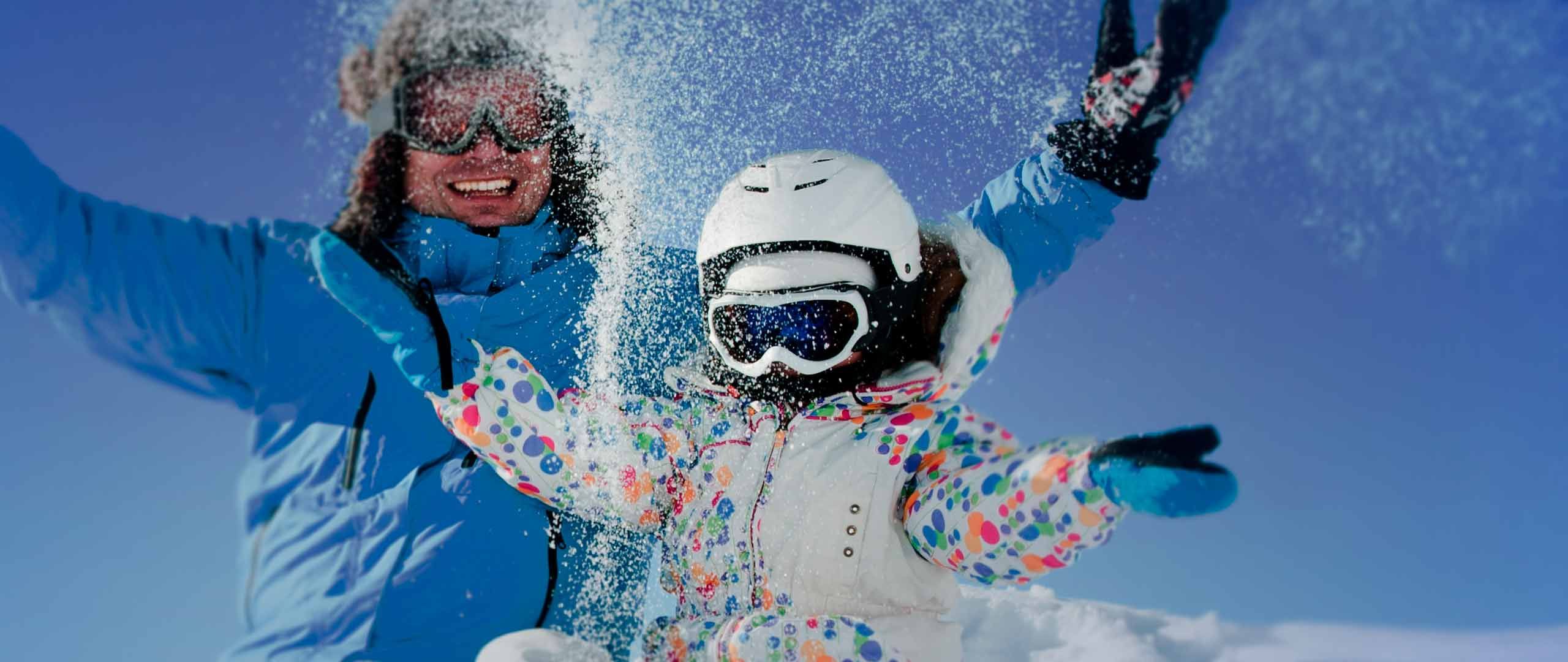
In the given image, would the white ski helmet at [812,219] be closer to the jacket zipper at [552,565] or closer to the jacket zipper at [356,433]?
the jacket zipper at [552,565]

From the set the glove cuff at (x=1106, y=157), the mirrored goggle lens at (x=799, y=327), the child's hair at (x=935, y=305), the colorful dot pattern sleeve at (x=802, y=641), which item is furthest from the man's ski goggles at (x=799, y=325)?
the glove cuff at (x=1106, y=157)

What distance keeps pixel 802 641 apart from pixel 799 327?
908 mm

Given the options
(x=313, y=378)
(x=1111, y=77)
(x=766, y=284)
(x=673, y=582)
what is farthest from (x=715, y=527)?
(x=1111, y=77)

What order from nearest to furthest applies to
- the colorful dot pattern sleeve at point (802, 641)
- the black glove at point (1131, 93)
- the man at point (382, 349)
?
the black glove at point (1131, 93)
the colorful dot pattern sleeve at point (802, 641)
the man at point (382, 349)

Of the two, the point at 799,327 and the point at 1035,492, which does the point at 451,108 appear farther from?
the point at 1035,492

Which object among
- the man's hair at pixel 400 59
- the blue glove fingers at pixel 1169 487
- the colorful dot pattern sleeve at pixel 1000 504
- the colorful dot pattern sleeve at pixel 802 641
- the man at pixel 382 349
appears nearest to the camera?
the blue glove fingers at pixel 1169 487

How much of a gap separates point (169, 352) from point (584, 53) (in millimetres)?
1708

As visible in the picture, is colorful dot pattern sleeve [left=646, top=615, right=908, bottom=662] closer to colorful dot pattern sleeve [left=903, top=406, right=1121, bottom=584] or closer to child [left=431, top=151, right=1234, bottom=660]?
child [left=431, top=151, right=1234, bottom=660]

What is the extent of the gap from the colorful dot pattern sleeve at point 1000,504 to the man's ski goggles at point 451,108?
180 centimetres

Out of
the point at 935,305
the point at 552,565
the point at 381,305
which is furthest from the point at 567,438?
the point at 935,305

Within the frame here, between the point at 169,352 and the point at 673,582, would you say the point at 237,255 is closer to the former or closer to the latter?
the point at 169,352

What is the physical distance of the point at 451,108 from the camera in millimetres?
2996

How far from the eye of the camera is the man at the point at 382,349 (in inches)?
111

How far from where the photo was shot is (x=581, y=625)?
3191mm
